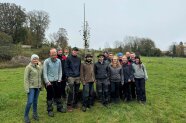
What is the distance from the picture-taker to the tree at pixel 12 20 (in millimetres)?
53406

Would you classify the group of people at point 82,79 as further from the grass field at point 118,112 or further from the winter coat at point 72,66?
the grass field at point 118,112

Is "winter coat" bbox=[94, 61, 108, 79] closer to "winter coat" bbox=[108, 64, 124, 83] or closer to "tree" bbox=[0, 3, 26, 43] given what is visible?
"winter coat" bbox=[108, 64, 124, 83]

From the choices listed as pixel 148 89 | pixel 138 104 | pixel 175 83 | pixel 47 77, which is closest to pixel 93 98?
pixel 138 104

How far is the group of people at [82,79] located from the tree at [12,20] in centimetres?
4624

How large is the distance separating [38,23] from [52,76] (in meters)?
48.3

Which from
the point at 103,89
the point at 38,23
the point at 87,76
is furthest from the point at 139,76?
the point at 38,23

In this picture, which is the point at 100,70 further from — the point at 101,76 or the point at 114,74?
the point at 114,74

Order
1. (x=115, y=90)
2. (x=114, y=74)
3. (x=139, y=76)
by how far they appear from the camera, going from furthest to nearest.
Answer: (x=139, y=76) < (x=115, y=90) < (x=114, y=74)

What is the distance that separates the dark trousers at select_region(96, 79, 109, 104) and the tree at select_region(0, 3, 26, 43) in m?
46.6

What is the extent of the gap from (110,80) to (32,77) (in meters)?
3.26

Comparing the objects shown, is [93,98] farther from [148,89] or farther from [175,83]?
[175,83]

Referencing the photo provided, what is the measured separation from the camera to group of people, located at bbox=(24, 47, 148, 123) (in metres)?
8.48

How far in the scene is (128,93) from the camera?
10.9 meters

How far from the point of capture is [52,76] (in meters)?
8.86
